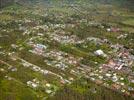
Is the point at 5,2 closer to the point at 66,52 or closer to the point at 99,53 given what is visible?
the point at 66,52

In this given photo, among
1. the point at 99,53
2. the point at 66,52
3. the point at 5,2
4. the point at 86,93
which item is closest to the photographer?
the point at 86,93

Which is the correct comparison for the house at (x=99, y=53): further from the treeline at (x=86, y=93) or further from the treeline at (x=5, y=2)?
the treeline at (x=5, y=2)

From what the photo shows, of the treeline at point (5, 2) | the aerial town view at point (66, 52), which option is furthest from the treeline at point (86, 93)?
the treeline at point (5, 2)

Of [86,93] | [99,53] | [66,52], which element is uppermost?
[99,53]

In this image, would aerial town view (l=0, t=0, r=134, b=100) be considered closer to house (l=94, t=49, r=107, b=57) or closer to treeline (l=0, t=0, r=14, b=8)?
house (l=94, t=49, r=107, b=57)

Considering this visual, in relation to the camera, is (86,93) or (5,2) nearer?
(86,93)

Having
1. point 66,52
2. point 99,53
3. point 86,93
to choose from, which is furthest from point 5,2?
point 86,93

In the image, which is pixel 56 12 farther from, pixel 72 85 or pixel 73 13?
pixel 72 85

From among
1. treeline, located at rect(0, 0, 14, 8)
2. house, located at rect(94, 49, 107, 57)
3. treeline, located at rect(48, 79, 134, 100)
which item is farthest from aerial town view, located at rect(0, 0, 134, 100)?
treeline, located at rect(0, 0, 14, 8)

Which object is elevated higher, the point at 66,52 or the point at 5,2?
the point at 66,52
